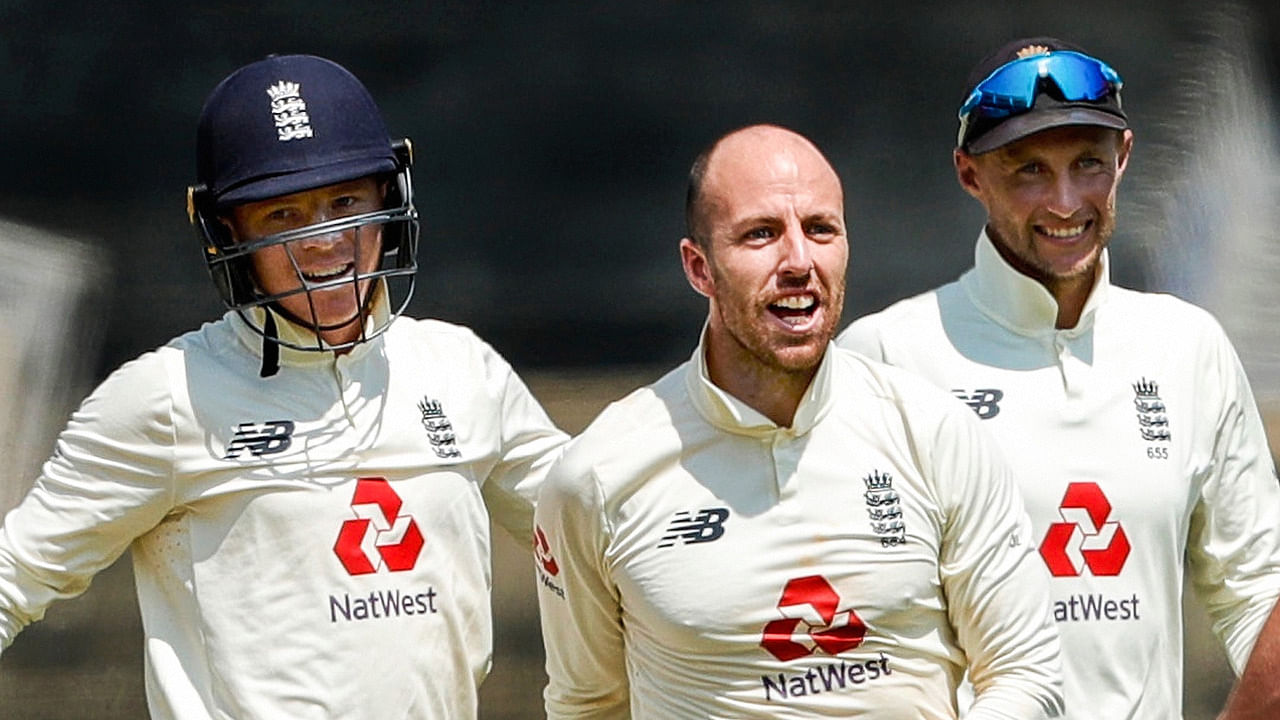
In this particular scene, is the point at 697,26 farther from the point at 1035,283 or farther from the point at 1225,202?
the point at 1035,283

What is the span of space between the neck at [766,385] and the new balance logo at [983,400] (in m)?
0.43

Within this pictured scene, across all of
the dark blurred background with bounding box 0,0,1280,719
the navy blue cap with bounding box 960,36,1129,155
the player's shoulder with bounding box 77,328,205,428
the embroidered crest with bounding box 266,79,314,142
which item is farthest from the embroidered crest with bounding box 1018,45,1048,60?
the dark blurred background with bounding box 0,0,1280,719

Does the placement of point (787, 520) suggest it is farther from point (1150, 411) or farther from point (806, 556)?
point (1150, 411)

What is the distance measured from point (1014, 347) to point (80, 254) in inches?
92.4

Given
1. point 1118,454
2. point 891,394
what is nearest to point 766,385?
point 891,394

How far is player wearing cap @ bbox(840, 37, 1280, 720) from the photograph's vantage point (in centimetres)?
291

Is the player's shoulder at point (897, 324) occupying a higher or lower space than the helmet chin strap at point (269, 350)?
higher

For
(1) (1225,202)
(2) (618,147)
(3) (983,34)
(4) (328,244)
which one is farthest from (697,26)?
(4) (328,244)

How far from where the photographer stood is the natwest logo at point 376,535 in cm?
282

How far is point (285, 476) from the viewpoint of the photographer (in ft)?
9.31

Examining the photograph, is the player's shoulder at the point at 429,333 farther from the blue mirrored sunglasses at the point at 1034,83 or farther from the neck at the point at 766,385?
the blue mirrored sunglasses at the point at 1034,83

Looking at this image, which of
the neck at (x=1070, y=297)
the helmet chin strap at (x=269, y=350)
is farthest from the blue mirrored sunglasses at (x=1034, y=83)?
the helmet chin strap at (x=269, y=350)

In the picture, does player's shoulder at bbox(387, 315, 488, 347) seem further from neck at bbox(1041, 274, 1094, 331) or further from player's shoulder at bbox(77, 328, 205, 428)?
neck at bbox(1041, 274, 1094, 331)

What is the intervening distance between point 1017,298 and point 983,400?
16cm
